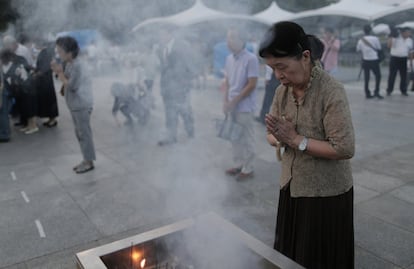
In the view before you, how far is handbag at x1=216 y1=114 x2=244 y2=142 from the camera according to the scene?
15.2 feet

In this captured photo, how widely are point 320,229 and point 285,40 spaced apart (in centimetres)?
104

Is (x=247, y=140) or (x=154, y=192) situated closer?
(x=154, y=192)

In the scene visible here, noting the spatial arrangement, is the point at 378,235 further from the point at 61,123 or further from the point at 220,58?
the point at 220,58

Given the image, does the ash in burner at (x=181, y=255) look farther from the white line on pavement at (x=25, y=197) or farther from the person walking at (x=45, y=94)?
the person walking at (x=45, y=94)

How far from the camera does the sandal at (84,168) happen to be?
513 cm

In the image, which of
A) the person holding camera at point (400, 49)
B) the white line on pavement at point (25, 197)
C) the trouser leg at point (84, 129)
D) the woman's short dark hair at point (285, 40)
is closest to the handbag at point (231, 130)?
the trouser leg at point (84, 129)

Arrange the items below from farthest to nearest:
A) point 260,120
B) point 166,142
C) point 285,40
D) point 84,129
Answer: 1. point 260,120
2. point 166,142
3. point 84,129
4. point 285,40

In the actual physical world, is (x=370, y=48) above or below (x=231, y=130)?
above

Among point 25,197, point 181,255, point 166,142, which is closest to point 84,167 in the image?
point 25,197

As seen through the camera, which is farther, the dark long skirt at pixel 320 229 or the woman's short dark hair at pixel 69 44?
the woman's short dark hair at pixel 69 44

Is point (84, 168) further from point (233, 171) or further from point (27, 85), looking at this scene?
point (27, 85)

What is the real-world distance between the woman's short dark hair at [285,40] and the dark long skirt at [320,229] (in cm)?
77

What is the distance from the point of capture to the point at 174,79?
6.05 m

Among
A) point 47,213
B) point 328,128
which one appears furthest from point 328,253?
point 47,213
